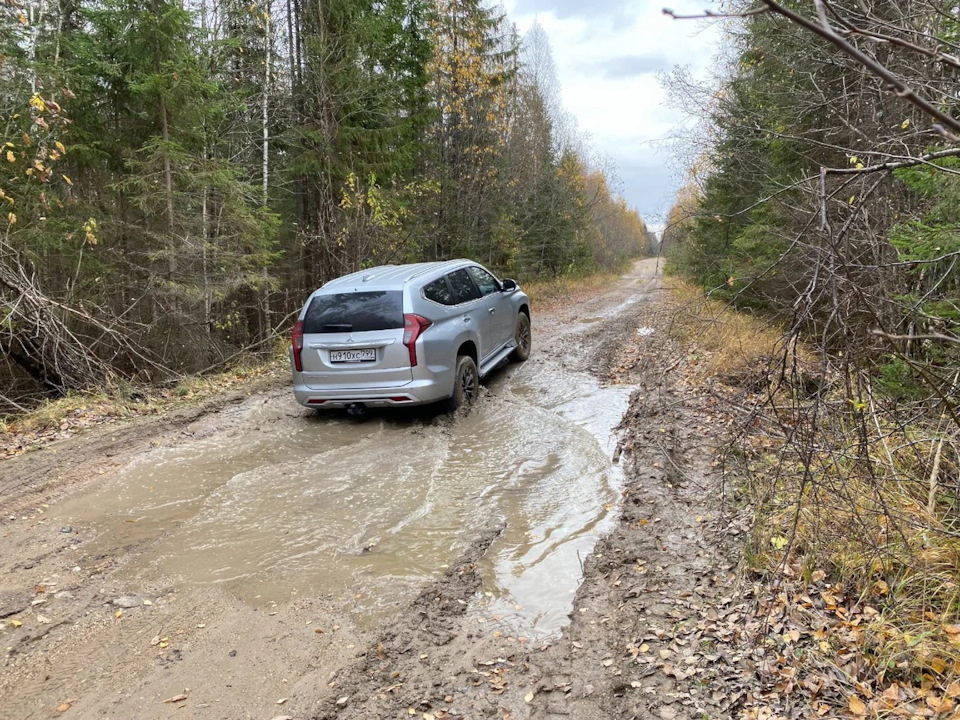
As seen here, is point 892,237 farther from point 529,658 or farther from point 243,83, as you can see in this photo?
point 243,83

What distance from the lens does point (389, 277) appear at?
7340mm

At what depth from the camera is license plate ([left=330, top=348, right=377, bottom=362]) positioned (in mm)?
6758

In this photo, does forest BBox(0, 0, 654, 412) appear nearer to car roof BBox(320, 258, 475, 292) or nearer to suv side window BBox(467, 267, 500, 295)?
car roof BBox(320, 258, 475, 292)

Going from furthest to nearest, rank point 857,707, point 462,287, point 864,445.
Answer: point 462,287, point 864,445, point 857,707

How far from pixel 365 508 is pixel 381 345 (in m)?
2.22

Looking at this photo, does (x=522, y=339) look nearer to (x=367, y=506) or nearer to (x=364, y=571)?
(x=367, y=506)

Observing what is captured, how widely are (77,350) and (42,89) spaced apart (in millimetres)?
4802

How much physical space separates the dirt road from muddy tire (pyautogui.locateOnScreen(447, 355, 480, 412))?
0.35m

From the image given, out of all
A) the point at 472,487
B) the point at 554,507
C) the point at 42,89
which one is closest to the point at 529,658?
the point at 554,507

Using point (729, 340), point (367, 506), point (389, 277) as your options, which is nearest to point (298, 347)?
point (389, 277)

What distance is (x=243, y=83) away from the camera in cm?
1579

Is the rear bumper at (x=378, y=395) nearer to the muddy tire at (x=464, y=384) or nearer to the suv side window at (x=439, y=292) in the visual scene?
the muddy tire at (x=464, y=384)

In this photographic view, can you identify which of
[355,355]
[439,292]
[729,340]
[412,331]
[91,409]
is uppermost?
[439,292]

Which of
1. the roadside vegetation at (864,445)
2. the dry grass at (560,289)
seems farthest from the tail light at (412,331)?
Result: the dry grass at (560,289)
